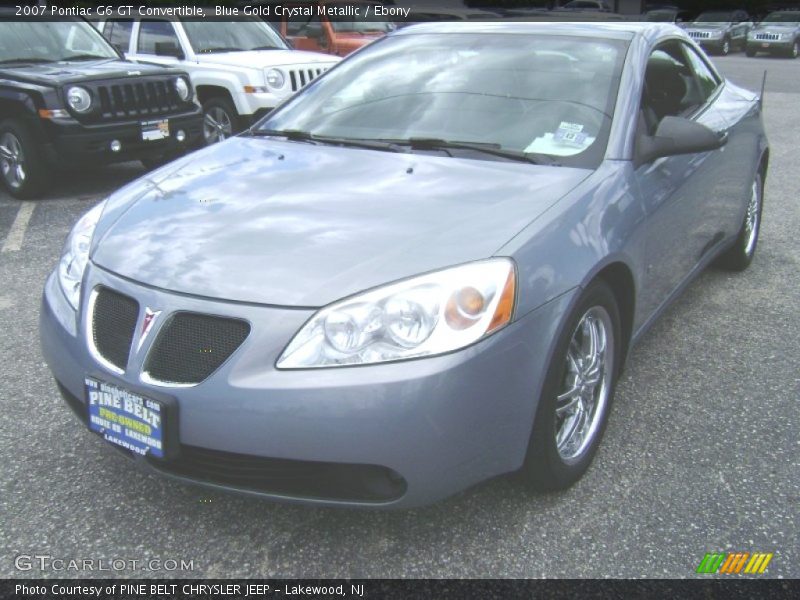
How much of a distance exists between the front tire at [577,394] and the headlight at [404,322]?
32cm

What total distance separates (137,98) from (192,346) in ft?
19.4

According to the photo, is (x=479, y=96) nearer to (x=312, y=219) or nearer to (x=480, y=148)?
(x=480, y=148)

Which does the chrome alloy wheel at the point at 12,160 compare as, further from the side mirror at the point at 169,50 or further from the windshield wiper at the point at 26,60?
the side mirror at the point at 169,50

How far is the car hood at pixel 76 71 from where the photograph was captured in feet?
23.2

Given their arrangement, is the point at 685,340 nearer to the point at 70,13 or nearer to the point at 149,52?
the point at 70,13

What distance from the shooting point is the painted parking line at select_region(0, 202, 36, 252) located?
18.9 feet

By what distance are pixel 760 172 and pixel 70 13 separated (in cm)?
692

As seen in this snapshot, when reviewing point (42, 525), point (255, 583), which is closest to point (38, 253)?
point (42, 525)

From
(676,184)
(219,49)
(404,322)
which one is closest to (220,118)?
(219,49)

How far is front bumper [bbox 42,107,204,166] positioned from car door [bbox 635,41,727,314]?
4988 millimetres

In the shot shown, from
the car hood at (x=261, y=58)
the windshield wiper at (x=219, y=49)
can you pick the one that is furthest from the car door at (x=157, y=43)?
the car hood at (x=261, y=58)

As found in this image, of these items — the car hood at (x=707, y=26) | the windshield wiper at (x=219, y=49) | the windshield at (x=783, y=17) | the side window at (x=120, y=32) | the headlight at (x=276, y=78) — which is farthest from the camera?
the car hood at (x=707, y=26)

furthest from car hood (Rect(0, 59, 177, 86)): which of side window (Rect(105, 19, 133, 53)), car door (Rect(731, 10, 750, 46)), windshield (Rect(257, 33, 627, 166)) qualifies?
car door (Rect(731, 10, 750, 46))

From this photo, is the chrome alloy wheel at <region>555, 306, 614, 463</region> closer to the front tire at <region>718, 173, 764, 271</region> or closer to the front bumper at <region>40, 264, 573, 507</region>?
the front bumper at <region>40, 264, 573, 507</region>
